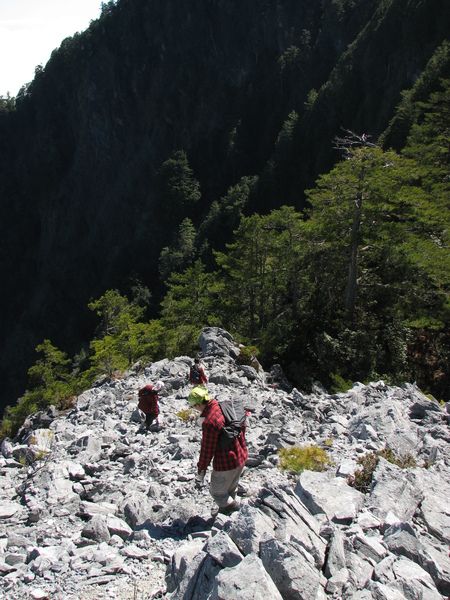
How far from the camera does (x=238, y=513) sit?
12.9ft

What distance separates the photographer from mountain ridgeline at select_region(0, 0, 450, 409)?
58969mm

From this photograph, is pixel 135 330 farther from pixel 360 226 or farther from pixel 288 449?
pixel 288 449

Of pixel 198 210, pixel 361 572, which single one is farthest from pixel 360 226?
pixel 198 210

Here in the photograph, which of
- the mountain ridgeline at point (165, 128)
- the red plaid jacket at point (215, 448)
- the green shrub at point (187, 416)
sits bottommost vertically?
the green shrub at point (187, 416)

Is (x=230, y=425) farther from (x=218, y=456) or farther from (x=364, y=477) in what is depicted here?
(x=364, y=477)

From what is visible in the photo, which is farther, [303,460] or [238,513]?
[303,460]

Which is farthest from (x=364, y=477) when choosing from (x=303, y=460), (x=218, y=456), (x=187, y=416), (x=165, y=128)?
(x=165, y=128)

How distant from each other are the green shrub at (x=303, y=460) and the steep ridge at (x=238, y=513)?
114 millimetres

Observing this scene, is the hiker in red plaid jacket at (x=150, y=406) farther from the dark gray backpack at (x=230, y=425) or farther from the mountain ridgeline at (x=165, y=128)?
the mountain ridgeline at (x=165, y=128)

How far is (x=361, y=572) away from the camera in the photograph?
3.22 metres

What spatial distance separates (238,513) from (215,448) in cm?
68

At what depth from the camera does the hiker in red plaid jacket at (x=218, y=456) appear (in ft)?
14.5

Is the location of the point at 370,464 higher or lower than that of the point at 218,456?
lower

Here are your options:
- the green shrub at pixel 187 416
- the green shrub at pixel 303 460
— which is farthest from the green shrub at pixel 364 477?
the green shrub at pixel 187 416
